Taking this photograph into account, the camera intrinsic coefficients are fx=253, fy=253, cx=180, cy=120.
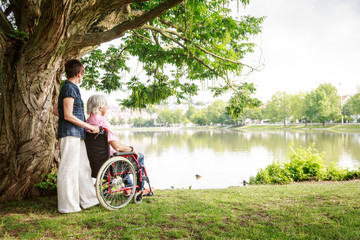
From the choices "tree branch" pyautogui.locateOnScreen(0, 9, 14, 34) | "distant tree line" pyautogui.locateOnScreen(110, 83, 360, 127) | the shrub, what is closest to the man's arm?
"tree branch" pyautogui.locateOnScreen(0, 9, 14, 34)

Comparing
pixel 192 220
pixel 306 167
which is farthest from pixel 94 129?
pixel 306 167

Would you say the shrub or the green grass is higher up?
the green grass

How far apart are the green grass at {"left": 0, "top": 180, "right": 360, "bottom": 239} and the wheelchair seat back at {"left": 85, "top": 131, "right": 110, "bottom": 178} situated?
60cm

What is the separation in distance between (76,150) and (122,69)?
20.7 feet

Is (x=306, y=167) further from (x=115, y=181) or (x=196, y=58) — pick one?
(x=115, y=181)

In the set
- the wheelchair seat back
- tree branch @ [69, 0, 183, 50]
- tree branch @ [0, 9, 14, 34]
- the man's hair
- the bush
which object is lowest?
the bush

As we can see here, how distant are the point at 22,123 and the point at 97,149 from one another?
1.38 m

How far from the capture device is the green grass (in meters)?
2.57

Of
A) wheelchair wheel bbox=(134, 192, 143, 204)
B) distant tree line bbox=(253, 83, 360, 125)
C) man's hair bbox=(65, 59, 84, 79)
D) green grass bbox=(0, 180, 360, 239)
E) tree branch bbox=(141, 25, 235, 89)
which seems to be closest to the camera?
green grass bbox=(0, 180, 360, 239)

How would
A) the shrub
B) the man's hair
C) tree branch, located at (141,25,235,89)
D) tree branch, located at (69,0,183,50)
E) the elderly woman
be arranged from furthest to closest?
1. the shrub
2. tree branch, located at (141,25,235,89)
3. tree branch, located at (69,0,183,50)
4. the elderly woman
5. the man's hair

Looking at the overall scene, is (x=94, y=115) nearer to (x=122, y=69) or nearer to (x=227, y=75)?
(x=227, y=75)

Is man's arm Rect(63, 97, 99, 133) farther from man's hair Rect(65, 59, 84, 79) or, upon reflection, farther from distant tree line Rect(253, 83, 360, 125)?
distant tree line Rect(253, 83, 360, 125)

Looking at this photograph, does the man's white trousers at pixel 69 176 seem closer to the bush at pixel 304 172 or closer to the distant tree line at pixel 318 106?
the bush at pixel 304 172

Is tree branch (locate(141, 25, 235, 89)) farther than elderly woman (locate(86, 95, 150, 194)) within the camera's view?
Yes
